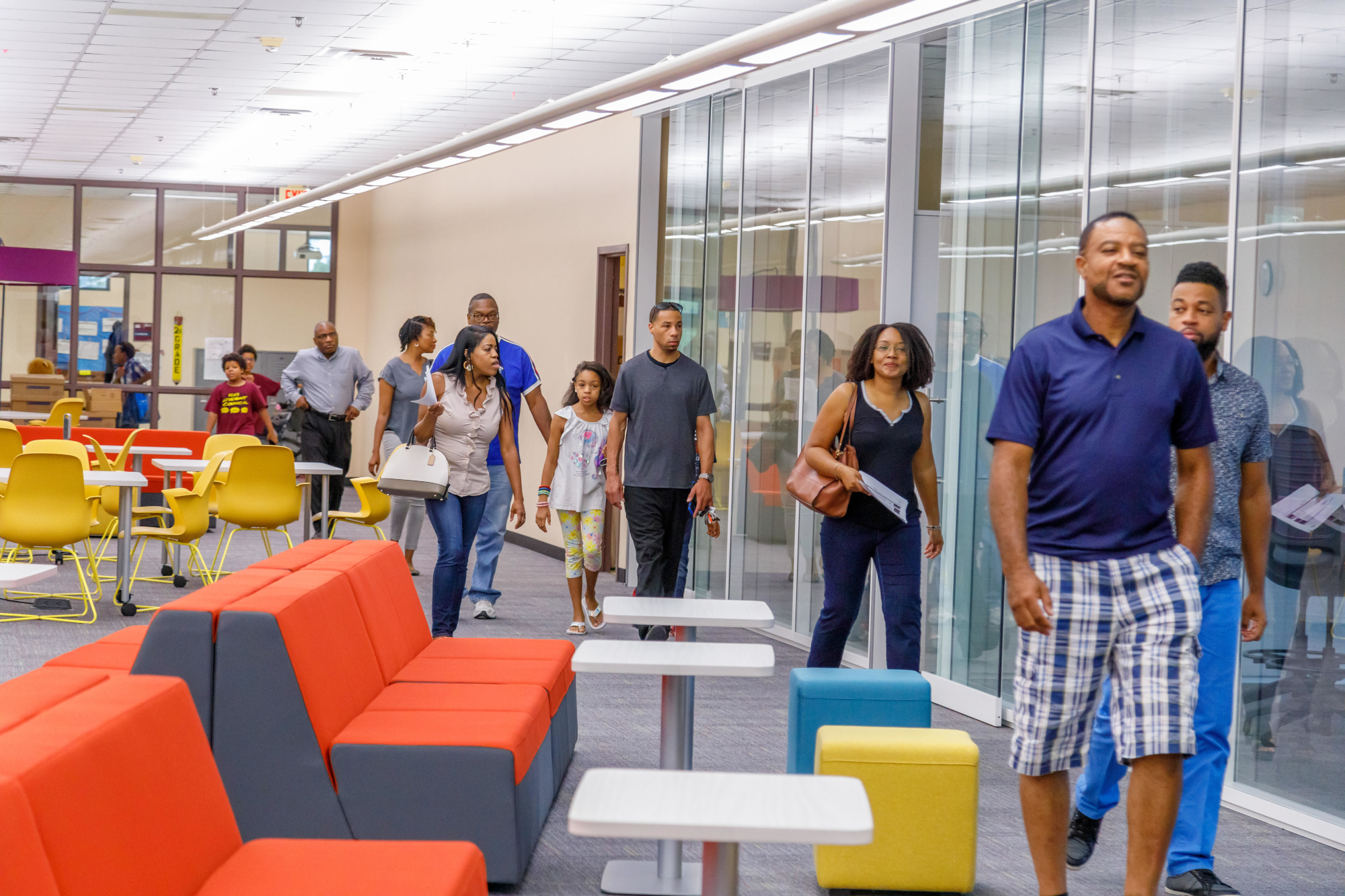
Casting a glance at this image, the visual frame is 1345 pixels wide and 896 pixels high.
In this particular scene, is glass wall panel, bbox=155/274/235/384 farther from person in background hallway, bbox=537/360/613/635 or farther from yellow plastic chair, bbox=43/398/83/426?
person in background hallway, bbox=537/360/613/635

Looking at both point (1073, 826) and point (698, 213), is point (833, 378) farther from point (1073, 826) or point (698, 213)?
point (1073, 826)

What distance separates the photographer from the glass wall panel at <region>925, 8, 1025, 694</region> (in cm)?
598

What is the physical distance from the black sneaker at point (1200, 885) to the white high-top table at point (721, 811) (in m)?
1.84

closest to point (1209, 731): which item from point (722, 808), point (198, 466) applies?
point (722, 808)

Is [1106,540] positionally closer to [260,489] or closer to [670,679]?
[670,679]

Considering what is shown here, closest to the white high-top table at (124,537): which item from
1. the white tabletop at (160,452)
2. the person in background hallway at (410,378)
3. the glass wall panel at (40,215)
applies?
the person in background hallway at (410,378)

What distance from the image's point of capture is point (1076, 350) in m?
3.14

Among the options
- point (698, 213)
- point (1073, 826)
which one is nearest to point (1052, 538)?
point (1073, 826)

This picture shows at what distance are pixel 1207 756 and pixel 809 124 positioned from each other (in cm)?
495

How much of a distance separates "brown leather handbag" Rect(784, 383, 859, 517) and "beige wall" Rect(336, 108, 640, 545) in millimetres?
5553

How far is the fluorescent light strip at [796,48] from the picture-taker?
18.6ft

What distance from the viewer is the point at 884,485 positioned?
16.4ft

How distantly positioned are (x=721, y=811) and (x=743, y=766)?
9.81ft

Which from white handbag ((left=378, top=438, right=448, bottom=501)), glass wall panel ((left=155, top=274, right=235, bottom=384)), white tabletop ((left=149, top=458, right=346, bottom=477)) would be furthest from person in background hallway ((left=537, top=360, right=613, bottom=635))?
glass wall panel ((left=155, top=274, right=235, bottom=384))
